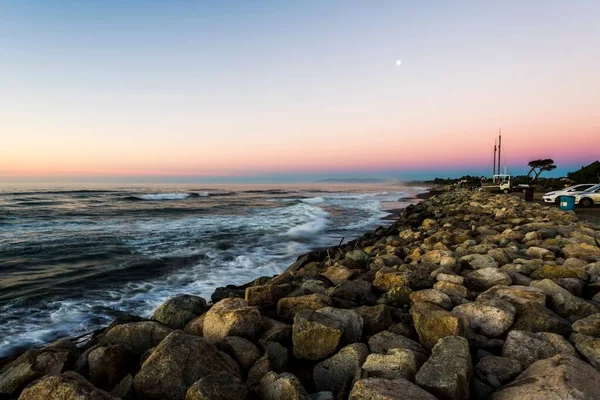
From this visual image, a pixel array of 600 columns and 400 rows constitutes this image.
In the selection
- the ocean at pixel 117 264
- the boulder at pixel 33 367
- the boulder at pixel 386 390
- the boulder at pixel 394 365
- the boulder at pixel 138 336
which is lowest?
the ocean at pixel 117 264

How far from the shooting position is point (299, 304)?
423cm

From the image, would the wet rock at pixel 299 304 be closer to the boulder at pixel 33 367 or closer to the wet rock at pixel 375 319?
the wet rock at pixel 375 319

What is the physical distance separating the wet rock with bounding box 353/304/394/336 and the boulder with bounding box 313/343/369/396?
1.98 ft

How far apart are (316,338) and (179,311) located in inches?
87.7

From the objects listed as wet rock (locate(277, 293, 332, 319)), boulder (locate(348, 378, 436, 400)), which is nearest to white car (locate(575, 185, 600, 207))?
wet rock (locate(277, 293, 332, 319))

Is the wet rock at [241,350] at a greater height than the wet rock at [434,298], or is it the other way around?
the wet rock at [434,298]

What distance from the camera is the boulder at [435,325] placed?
3.25 m

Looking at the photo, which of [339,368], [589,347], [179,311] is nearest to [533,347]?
[589,347]

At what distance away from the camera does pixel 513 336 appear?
3135 mm

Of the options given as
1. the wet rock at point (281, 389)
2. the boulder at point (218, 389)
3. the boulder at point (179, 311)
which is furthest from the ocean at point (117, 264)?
the wet rock at point (281, 389)

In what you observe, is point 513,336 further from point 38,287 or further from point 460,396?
point 38,287

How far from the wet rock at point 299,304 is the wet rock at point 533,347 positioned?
6.28ft

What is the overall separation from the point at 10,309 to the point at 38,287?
62.8 inches

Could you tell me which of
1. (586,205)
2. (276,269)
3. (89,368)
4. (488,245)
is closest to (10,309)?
(89,368)
